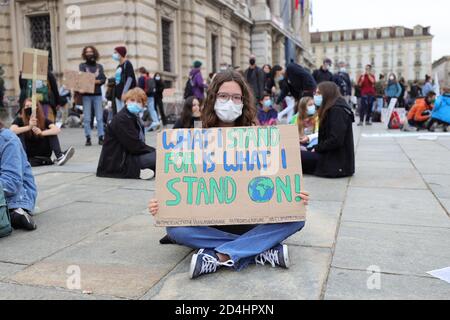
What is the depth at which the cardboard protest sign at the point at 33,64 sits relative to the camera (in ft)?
22.0

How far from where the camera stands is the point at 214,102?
3.32 meters

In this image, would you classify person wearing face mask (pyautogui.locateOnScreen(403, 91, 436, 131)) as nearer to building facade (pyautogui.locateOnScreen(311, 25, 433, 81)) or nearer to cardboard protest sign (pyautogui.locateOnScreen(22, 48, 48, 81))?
cardboard protest sign (pyautogui.locateOnScreen(22, 48, 48, 81))

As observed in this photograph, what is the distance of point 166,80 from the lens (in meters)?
17.9

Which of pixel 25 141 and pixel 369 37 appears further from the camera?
pixel 369 37

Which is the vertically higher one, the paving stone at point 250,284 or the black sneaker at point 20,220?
the black sneaker at point 20,220

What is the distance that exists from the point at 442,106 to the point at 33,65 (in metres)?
10.4

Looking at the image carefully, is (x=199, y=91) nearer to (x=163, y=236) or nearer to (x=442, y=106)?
(x=442, y=106)

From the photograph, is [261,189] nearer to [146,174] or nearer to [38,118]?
[146,174]

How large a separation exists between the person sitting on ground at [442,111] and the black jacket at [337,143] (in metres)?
8.01

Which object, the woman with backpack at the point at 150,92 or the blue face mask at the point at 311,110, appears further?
the woman with backpack at the point at 150,92

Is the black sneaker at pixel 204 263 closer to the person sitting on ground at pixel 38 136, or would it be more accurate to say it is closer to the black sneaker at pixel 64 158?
the person sitting on ground at pixel 38 136

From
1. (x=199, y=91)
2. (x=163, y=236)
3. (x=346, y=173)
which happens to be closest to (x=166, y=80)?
(x=199, y=91)

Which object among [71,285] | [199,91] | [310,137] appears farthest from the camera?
[199,91]

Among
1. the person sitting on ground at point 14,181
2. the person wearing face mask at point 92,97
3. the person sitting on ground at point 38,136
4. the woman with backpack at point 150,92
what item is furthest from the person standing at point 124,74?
the person sitting on ground at point 14,181
